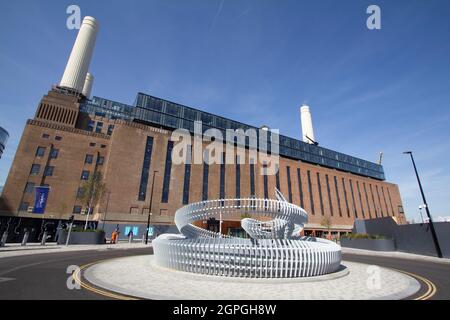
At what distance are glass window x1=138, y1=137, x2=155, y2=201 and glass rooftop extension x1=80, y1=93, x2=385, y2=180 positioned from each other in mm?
8514

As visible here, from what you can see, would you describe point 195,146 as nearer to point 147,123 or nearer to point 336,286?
point 147,123

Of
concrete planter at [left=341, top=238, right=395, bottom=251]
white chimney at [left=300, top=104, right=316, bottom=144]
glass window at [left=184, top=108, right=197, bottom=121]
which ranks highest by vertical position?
white chimney at [left=300, top=104, right=316, bottom=144]

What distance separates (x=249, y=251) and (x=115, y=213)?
38.4m

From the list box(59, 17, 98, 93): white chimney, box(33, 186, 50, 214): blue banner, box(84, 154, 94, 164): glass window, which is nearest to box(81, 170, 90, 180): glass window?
box(84, 154, 94, 164): glass window

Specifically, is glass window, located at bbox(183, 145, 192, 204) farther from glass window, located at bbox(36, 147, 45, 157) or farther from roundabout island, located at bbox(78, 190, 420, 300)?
roundabout island, located at bbox(78, 190, 420, 300)

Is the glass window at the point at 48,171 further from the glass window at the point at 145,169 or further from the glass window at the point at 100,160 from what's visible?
the glass window at the point at 145,169

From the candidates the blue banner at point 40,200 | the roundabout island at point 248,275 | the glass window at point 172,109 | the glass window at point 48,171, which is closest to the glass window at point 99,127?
the glass window at point 48,171

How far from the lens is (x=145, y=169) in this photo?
151 ft

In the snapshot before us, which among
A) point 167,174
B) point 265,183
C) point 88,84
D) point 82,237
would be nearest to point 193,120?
point 167,174

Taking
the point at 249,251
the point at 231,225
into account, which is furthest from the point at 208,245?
the point at 231,225

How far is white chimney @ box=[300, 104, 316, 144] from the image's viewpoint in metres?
93.8

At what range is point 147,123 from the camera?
→ 54.2 m

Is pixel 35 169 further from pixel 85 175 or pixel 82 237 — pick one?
pixel 82 237

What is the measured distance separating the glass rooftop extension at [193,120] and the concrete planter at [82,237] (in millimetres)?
33492
